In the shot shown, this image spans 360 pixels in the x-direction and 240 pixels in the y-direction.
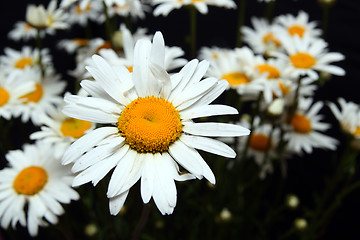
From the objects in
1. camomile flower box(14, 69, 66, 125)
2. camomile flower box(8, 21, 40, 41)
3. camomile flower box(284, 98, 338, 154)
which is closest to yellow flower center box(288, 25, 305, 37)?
camomile flower box(284, 98, 338, 154)

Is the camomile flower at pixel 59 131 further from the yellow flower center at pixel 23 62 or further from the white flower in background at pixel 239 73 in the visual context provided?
the yellow flower center at pixel 23 62

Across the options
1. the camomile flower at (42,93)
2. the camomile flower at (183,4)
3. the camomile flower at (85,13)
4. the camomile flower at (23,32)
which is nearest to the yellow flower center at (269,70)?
the camomile flower at (183,4)

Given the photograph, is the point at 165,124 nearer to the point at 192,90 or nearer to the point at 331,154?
the point at 192,90

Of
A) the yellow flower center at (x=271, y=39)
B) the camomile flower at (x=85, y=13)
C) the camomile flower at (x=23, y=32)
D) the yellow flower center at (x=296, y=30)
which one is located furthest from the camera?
the camomile flower at (x=23, y=32)

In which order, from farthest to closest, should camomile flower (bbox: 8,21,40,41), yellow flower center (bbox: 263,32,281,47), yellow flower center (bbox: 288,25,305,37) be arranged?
camomile flower (bbox: 8,21,40,41), yellow flower center (bbox: 288,25,305,37), yellow flower center (bbox: 263,32,281,47)

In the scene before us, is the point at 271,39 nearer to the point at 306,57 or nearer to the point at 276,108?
Result: the point at 306,57

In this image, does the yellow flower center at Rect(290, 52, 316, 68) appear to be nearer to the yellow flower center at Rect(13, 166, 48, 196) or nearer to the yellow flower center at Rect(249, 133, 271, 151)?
the yellow flower center at Rect(249, 133, 271, 151)

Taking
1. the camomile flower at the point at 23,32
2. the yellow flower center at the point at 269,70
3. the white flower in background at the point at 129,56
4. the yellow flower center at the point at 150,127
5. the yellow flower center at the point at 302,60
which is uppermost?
the yellow flower center at the point at 150,127
